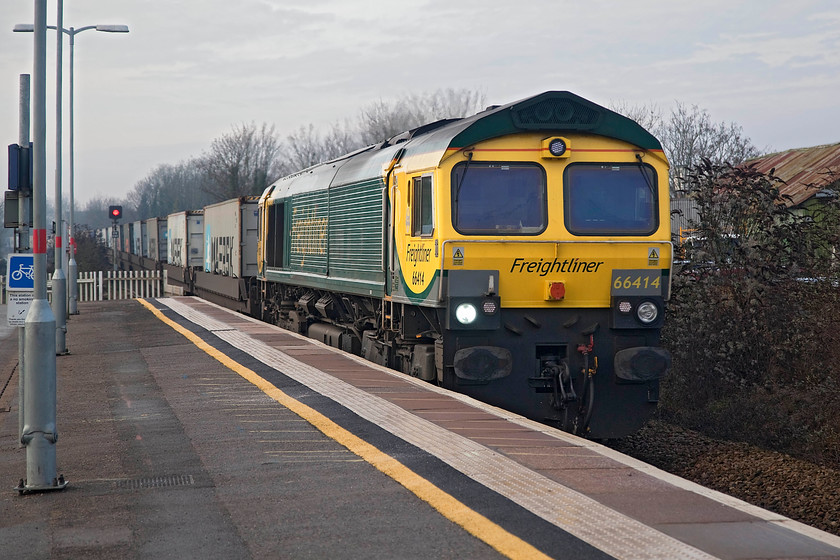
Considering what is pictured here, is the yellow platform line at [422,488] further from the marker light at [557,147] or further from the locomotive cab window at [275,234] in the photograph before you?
the locomotive cab window at [275,234]

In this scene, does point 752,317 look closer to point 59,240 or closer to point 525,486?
point 525,486

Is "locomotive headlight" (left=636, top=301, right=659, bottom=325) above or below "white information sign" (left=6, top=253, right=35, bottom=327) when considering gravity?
below

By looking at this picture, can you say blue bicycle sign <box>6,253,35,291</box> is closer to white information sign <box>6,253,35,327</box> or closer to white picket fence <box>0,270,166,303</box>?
white information sign <box>6,253,35,327</box>

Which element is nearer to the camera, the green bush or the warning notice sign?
the warning notice sign

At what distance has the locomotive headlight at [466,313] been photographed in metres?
10.3

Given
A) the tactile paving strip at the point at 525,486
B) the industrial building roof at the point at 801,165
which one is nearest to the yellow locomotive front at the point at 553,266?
the tactile paving strip at the point at 525,486

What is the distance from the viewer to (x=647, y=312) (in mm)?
10688

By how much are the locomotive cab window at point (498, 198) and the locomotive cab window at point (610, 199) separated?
343mm

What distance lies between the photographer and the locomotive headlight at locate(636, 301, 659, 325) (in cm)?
1066

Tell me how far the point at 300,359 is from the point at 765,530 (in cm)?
896

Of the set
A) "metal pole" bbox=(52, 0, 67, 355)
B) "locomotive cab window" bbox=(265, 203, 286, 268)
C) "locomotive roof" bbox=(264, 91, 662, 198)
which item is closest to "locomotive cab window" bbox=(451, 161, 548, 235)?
"locomotive roof" bbox=(264, 91, 662, 198)

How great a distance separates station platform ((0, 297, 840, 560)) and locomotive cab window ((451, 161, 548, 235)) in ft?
6.29

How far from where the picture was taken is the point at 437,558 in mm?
5113

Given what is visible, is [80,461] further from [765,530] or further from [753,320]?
[753,320]
